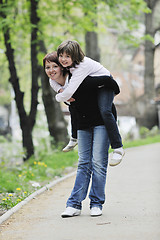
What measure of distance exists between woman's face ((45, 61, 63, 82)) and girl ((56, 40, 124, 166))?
12 cm

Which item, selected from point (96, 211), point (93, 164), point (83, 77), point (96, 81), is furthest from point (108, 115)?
point (96, 211)

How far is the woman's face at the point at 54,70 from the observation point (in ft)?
17.3

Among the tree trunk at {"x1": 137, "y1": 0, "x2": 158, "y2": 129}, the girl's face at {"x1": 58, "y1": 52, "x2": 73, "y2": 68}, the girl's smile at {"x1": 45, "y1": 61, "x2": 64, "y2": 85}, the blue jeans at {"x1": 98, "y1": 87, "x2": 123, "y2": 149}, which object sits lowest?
the tree trunk at {"x1": 137, "y1": 0, "x2": 158, "y2": 129}

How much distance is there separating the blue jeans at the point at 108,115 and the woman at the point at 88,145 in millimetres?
74

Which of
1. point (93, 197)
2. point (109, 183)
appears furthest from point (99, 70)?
point (109, 183)

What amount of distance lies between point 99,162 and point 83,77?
0.99 m

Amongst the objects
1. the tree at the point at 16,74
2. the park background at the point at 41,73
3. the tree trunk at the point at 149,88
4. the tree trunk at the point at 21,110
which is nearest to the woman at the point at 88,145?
the park background at the point at 41,73

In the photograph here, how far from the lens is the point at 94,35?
61.4ft

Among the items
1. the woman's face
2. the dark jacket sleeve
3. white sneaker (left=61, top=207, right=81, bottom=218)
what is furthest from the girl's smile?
white sneaker (left=61, top=207, right=81, bottom=218)

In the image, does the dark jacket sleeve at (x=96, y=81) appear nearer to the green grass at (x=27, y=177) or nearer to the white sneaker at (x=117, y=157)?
the white sneaker at (x=117, y=157)

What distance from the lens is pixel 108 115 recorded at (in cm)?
523

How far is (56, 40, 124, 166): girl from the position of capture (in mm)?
5074

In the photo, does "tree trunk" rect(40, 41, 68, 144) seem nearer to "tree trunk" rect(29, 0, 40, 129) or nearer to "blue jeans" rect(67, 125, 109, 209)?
"tree trunk" rect(29, 0, 40, 129)

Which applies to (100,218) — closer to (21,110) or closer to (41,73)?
(21,110)
